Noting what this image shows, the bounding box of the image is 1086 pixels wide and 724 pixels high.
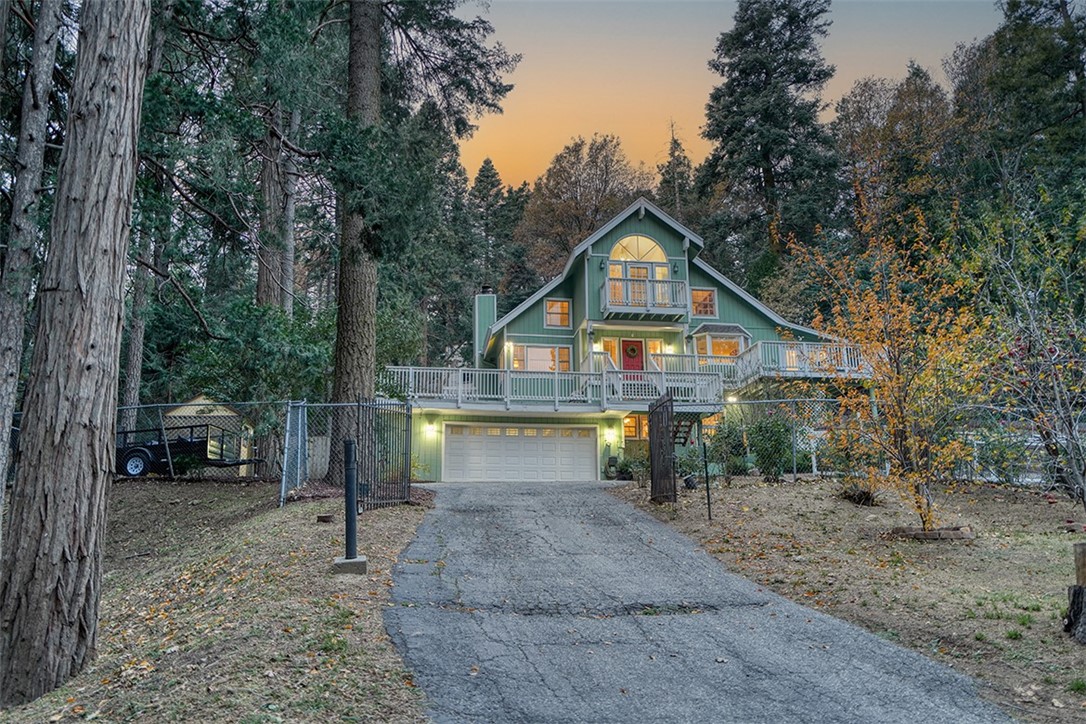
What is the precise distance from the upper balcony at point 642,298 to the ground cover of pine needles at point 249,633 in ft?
47.7

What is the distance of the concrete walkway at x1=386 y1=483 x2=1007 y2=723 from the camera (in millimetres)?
4230

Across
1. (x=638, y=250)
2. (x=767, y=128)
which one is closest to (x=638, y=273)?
(x=638, y=250)

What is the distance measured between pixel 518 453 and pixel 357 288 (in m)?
11.3

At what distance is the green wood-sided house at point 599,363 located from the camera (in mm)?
21484

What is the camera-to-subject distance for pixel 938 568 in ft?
27.4

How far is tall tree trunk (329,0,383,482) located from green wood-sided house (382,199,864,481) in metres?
6.29

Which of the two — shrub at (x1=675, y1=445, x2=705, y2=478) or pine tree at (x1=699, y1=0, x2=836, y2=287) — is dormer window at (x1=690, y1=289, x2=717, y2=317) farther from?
shrub at (x1=675, y1=445, x2=705, y2=478)

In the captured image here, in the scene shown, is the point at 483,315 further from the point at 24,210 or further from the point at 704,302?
the point at 24,210

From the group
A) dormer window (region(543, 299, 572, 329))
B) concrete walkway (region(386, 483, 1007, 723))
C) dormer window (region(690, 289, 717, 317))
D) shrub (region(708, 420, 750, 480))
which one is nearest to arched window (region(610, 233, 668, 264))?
dormer window (region(690, 289, 717, 317))

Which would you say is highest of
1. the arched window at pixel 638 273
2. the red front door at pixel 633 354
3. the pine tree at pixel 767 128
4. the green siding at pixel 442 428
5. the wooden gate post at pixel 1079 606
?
the pine tree at pixel 767 128

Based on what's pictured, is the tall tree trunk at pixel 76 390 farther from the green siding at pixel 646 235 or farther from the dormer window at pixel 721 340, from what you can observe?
the dormer window at pixel 721 340

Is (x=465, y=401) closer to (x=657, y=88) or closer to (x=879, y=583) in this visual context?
(x=879, y=583)

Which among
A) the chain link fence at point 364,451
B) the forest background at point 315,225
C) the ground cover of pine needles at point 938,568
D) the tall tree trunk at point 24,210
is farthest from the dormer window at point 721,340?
the tall tree trunk at point 24,210

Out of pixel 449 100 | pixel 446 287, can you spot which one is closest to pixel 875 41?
pixel 446 287
